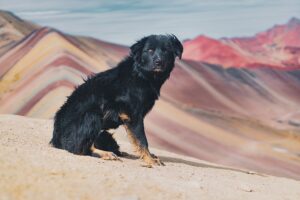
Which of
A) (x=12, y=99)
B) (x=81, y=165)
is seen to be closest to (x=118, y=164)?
(x=81, y=165)

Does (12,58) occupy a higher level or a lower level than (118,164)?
lower

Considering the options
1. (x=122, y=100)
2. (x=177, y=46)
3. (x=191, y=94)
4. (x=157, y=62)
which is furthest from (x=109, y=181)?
(x=191, y=94)

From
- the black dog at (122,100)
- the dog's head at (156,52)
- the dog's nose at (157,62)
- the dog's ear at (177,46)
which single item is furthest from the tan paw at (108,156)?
the dog's ear at (177,46)

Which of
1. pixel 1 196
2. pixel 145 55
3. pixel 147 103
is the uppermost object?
pixel 145 55

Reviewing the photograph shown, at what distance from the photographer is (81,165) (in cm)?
801

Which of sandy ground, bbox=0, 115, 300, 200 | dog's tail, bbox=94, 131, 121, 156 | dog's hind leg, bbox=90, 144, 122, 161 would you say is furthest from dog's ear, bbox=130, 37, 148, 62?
sandy ground, bbox=0, 115, 300, 200

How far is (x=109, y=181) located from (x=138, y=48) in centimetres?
313

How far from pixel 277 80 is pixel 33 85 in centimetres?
1198

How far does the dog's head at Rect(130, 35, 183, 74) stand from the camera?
31.5ft

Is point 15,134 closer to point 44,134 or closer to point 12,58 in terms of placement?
point 44,134

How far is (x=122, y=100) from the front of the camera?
31.9 ft

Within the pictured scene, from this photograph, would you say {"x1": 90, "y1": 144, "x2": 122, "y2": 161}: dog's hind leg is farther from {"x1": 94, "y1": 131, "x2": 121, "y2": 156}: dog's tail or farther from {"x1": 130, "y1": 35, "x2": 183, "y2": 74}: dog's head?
{"x1": 130, "y1": 35, "x2": 183, "y2": 74}: dog's head

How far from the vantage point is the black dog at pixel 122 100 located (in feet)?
31.5

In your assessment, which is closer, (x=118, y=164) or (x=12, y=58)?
(x=118, y=164)
